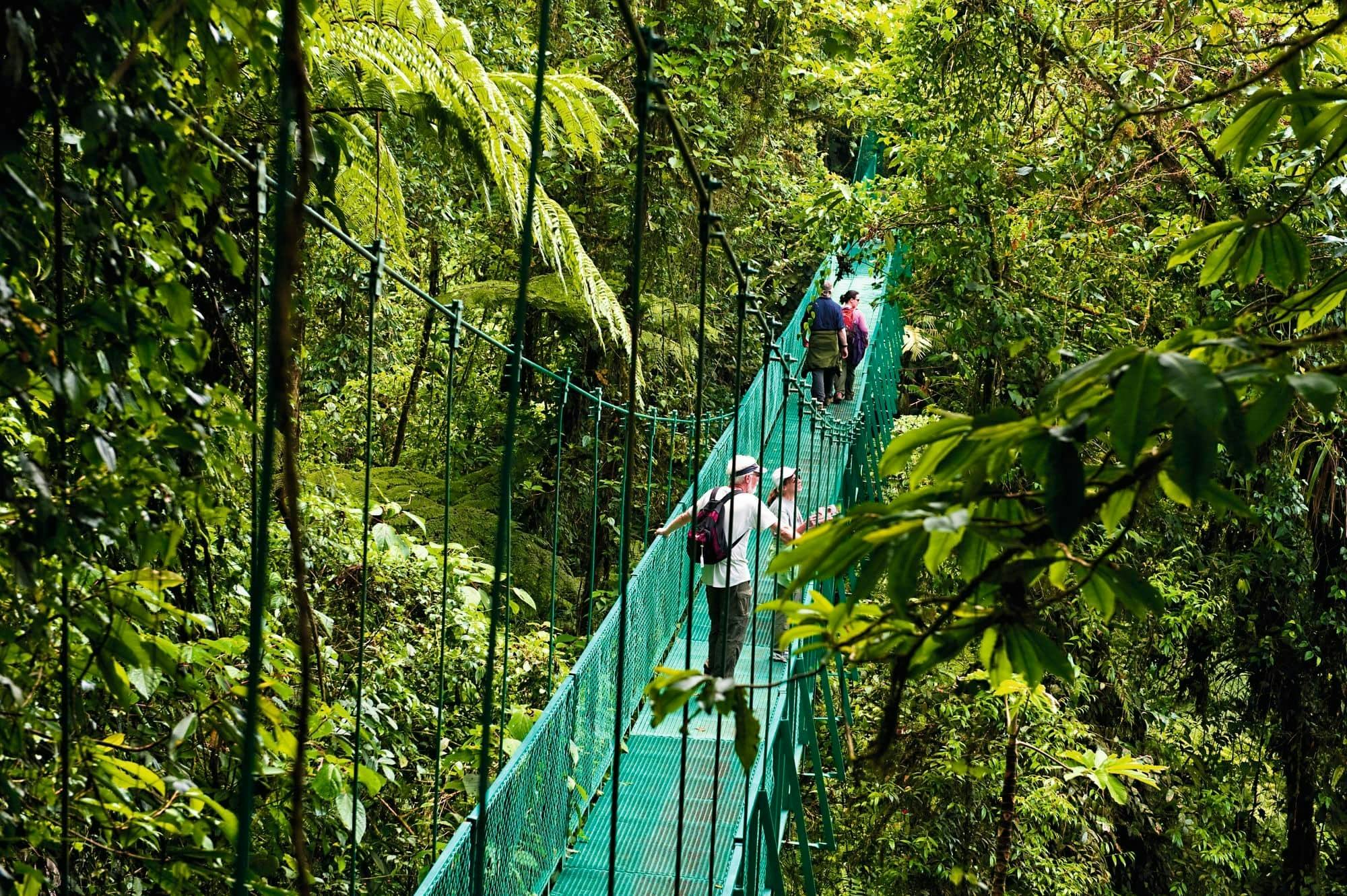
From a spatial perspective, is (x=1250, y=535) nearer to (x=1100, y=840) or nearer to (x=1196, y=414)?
(x=1100, y=840)

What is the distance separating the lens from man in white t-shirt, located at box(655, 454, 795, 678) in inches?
158

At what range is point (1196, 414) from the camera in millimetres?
661

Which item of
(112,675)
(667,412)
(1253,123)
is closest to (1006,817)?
(1253,123)

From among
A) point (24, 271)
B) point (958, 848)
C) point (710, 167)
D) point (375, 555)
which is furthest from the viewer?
point (710, 167)

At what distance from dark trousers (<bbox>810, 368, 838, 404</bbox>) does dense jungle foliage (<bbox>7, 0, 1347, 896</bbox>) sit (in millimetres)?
607

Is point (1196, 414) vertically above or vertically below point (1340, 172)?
below

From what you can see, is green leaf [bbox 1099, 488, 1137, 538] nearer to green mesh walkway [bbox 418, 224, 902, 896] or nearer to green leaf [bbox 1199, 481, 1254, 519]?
green leaf [bbox 1199, 481, 1254, 519]

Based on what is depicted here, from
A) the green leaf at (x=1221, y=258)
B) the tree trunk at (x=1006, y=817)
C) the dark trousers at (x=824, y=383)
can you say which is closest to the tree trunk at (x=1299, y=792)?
the tree trunk at (x=1006, y=817)

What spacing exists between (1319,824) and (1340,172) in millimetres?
3472

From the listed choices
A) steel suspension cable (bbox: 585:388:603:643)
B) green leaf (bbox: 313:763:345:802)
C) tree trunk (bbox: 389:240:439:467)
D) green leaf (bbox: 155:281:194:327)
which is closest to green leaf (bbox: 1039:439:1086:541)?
green leaf (bbox: 155:281:194:327)

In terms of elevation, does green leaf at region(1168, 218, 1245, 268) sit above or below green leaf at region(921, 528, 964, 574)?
above

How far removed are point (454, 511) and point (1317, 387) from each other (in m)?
5.05

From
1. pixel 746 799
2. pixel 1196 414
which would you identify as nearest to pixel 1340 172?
pixel 746 799

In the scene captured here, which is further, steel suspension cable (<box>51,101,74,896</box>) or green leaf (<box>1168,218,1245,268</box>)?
green leaf (<box>1168,218,1245,268</box>)
